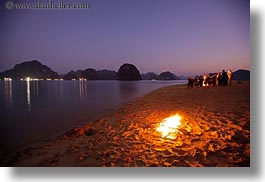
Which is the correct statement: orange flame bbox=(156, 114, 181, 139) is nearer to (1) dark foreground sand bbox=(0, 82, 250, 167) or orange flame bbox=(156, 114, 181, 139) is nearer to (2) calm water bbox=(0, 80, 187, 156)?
(1) dark foreground sand bbox=(0, 82, 250, 167)

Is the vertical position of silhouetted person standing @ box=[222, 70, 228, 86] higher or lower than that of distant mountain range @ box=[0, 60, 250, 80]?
lower

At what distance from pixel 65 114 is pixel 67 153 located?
4.41 feet

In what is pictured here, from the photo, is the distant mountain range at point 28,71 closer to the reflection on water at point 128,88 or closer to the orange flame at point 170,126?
the reflection on water at point 128,88

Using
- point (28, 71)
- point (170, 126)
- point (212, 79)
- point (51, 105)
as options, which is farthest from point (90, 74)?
point (212, 79)

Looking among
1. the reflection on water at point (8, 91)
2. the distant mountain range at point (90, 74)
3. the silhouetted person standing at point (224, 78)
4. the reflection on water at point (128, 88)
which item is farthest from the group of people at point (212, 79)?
the reflection on water at point (8, 91)

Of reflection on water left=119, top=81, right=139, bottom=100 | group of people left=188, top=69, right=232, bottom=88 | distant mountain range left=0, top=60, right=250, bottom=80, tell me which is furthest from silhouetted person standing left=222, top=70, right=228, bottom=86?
reflection on water left=119, top=81, right=139, bottom=100

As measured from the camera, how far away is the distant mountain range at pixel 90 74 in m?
2.29

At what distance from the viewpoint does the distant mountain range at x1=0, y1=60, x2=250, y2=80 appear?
2293 mm

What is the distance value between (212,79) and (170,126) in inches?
30.7

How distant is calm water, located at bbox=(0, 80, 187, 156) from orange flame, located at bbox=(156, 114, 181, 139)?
1.50ft

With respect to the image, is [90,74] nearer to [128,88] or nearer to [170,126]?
[128,88]

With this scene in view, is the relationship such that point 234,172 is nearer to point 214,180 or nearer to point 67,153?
point 214,180

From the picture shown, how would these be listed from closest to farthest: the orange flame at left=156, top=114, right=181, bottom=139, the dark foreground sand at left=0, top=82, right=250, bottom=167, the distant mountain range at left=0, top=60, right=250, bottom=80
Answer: the dark foreground sand at left=0, top=82, right=250, bottom=167 → the orange flame at left=156, top=114, right=181, bottom=139 → the distant mountain range at left=0, top=60, right=250, bottom=80

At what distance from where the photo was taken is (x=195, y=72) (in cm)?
244
